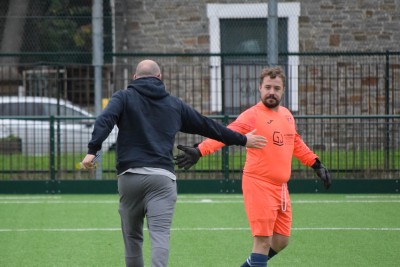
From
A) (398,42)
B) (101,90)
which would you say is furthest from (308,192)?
(398,42)

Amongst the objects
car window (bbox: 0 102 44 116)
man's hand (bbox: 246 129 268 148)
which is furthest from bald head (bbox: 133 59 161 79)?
car window (bbox: 0 102 44 116)

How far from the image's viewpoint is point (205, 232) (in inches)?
487

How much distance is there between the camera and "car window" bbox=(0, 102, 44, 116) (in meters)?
18.2

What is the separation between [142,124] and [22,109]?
10.9 metres

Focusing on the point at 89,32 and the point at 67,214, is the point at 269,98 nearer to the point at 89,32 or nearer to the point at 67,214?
the point at 67,214

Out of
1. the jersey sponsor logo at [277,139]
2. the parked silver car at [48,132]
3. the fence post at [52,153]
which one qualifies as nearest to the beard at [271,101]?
the jersey sponsor logo at [277,139]

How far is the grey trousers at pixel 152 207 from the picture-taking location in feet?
25.2

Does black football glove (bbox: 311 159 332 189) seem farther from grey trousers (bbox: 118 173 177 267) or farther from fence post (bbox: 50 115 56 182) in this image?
fence post (bbox: 50 115 56 182)

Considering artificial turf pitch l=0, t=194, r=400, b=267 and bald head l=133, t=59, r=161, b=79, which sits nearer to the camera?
bald head l=133, t=59, r=161, b=79

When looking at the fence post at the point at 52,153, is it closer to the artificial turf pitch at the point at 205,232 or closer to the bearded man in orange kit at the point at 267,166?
the artificial turf pitch at the point at 205,232

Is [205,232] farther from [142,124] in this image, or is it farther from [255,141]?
[142,124]

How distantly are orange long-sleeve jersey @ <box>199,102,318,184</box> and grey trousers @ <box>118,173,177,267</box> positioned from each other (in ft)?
1.90

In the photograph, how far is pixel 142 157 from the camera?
25.5ft

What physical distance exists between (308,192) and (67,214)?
4.39 meters
